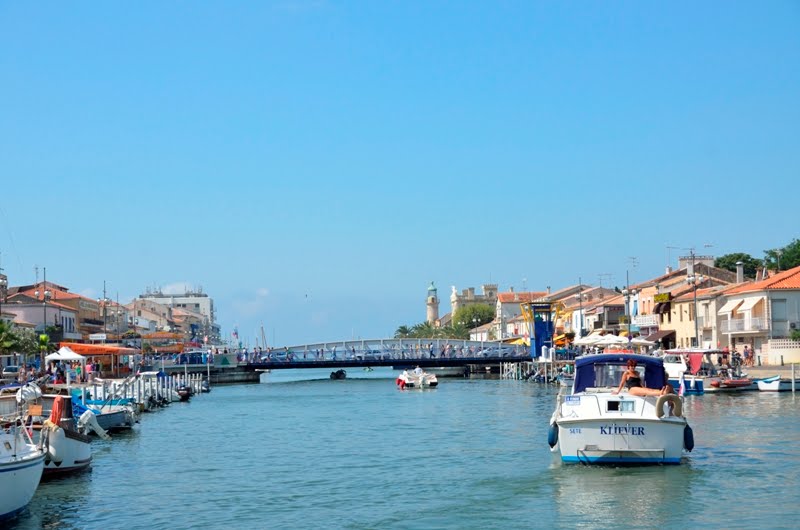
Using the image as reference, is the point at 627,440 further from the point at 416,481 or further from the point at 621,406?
the point at 416,481

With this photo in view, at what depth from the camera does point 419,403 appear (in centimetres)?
6819

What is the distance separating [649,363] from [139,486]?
15.1 metres

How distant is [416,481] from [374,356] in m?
91.8

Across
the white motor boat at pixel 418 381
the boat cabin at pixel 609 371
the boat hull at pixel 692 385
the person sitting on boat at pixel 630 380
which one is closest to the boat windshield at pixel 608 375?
the boat cabin at pixel 609 371

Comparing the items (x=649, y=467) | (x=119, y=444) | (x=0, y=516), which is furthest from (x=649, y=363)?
(x=119, y=444)

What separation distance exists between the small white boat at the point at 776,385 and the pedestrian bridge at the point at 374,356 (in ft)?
161

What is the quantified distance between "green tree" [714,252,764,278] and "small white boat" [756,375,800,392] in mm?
73946

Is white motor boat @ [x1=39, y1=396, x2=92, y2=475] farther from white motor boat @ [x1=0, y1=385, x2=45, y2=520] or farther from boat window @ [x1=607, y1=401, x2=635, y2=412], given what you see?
boat window @ [x1=607, y1=401, x2=635, y2=412]

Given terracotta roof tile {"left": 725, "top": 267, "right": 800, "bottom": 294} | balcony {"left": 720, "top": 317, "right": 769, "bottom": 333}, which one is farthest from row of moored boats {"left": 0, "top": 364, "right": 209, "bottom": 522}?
terracotta roof tile {"left": 725, "top": 267, "right": 800, "bottom": 294}

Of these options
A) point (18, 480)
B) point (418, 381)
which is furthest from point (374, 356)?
point (18, 480)

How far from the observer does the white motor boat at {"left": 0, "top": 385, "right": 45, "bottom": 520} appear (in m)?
22.7

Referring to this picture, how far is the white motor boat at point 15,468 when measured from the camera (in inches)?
895

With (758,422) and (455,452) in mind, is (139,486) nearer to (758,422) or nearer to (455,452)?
(455,452)

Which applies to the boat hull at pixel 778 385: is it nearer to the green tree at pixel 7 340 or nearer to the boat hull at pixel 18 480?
the green tree at pixel 7 340
